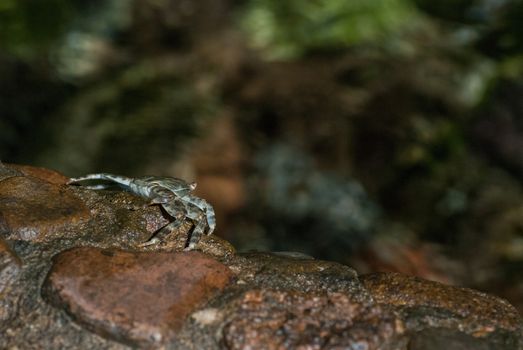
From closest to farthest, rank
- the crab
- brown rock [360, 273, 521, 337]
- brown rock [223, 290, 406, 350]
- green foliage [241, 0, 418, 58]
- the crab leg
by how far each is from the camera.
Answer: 1. brown rock [223, 290, 406, 350]
2. brown rock [360, 273, 521, 337]
3. the crab
4. the crab leg
5. green foliage [241, 0, 418, 58]

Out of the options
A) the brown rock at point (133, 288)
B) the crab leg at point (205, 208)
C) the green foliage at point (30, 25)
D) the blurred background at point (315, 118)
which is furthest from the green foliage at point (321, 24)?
the brown rock at point (133, 288)

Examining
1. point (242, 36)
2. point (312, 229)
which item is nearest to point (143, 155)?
point (312, 229)

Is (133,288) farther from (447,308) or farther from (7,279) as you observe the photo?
(447,308)

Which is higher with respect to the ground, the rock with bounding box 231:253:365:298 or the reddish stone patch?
the reddish stone patch

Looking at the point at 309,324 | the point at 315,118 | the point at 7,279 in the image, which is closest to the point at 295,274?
the point at 309,324

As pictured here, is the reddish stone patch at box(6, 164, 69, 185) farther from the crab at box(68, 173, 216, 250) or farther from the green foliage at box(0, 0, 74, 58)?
the green foliage at box(0, 0, 74, 58)

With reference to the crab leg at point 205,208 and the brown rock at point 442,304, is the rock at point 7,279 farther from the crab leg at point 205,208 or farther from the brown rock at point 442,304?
the brown rock at point 442,304

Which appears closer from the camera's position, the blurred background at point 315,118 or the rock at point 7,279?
the rock at point 7,279

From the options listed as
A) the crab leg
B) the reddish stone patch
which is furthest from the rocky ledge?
the reddish stone patch

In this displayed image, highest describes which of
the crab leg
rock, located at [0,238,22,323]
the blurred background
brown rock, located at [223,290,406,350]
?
the blurred background

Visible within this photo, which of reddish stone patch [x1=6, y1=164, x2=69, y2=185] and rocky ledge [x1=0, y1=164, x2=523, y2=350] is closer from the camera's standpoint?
rocky ledge [x1=0, y1=164, x2=523, y2=350]
